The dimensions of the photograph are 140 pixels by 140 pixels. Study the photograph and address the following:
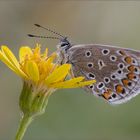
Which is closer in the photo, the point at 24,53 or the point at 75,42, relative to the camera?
the point at 24,53

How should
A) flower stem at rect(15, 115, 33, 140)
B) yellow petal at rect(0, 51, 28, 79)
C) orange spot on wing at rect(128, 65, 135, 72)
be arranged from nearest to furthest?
flower stem at rect(15, 115, 33, 140) < yellow petal at rect(0, 51, 28, 79) < orange spot on wing at rect(128, 65, 135, 72)

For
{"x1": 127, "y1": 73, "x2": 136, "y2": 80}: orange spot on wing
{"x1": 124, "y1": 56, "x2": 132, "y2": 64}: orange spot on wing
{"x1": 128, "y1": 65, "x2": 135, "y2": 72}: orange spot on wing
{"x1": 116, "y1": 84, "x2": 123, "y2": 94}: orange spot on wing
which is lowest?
{"x1": 116, "y1": 84, "x2": 123, "y2": 94}: orange spot on wing

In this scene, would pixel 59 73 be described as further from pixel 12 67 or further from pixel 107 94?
pixel 107 94

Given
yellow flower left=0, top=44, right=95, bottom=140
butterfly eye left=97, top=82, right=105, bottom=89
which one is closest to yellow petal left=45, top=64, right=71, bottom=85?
yellow flower left=0, top=44, right=95, bottom=140

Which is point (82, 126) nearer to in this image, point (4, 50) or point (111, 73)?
point (111, 73)

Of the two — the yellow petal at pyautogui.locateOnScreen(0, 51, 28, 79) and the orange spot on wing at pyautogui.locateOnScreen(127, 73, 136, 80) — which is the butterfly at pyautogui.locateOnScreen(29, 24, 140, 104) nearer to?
the orange spot on wing at pyautogui.locateOnScreen(127, 73, 136, 80)

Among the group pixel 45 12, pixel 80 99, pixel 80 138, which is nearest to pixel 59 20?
pixel 45 12

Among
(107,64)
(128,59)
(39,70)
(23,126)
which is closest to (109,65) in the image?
(107,64)
